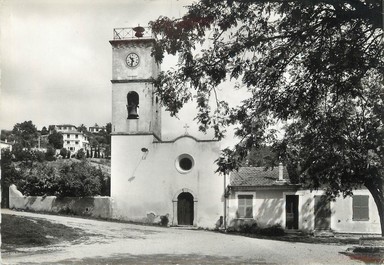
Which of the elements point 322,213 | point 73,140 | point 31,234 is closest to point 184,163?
point 322,213

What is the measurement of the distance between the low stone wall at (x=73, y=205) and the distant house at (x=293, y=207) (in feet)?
24.5

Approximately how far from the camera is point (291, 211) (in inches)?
969

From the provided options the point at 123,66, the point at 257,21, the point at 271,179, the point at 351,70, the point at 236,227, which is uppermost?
the point at 123,66

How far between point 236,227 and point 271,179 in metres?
3.47

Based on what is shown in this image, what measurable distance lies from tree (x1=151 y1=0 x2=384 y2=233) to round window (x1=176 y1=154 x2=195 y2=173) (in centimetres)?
1690

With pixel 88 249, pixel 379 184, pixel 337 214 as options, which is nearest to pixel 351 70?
pixel 379 184

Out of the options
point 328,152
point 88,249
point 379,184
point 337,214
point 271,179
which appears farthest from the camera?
point 271,179

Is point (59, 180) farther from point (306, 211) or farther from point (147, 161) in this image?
point (306, 211)

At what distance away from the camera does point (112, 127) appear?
2661cm

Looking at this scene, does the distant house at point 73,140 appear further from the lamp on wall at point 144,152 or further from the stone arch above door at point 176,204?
the stone arch above door at point 176,204

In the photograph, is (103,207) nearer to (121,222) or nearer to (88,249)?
(121,222)

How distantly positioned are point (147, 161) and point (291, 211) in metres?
8.93

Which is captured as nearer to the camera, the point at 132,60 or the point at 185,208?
the point at 185,208

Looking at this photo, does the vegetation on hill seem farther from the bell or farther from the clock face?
the clock face
